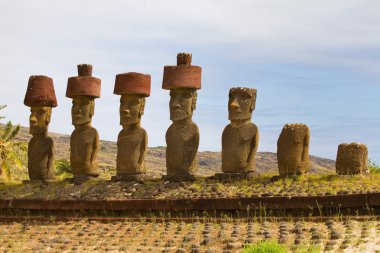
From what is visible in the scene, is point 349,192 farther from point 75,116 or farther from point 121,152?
point 75,116

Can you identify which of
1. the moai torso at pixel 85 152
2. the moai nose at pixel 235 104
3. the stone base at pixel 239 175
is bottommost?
the stone base at pixel 239 175

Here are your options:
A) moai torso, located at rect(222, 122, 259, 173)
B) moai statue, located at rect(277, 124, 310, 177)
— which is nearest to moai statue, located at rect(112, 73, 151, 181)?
moai torso, located at rect(222, 122, 259, 173)

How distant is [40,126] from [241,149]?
5.67 m

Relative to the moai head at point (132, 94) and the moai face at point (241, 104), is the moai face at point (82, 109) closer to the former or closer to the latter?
the moai head at point (132, 94)

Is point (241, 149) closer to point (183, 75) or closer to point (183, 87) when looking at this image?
point (183, 87)

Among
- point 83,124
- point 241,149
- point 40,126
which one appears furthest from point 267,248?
point 40,126

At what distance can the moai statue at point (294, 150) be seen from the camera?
46.9ft

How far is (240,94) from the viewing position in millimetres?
14992

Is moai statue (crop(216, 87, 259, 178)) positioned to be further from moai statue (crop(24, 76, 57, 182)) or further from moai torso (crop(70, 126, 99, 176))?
moai statue (crop(24, 76, 57, 182))

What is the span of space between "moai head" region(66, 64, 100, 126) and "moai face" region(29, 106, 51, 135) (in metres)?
0.89

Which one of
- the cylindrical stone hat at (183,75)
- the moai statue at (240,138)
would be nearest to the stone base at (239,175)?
the moai statue at (240,138)

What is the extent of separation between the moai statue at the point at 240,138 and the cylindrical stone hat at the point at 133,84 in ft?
7.35

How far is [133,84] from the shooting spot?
16094 millimetres

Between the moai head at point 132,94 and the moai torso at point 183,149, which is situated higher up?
the moai head at point 132,94
